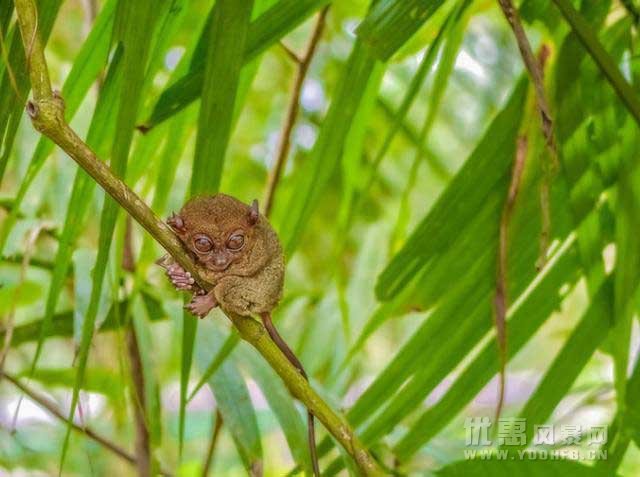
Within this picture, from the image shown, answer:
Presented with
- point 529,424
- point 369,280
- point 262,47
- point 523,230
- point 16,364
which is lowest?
point 529,424

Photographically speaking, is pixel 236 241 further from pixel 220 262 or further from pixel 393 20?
pixel 393 20

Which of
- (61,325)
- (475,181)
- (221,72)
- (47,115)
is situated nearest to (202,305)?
(221,72)

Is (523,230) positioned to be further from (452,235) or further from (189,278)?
(189,278)

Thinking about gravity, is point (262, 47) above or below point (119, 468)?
below

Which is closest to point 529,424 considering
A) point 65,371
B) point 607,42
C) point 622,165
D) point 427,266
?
point 427,266

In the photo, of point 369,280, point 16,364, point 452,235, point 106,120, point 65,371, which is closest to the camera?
point 106,120

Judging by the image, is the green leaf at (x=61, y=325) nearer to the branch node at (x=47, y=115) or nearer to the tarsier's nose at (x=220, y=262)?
the tarsier's nose at (x=220, y=262)
